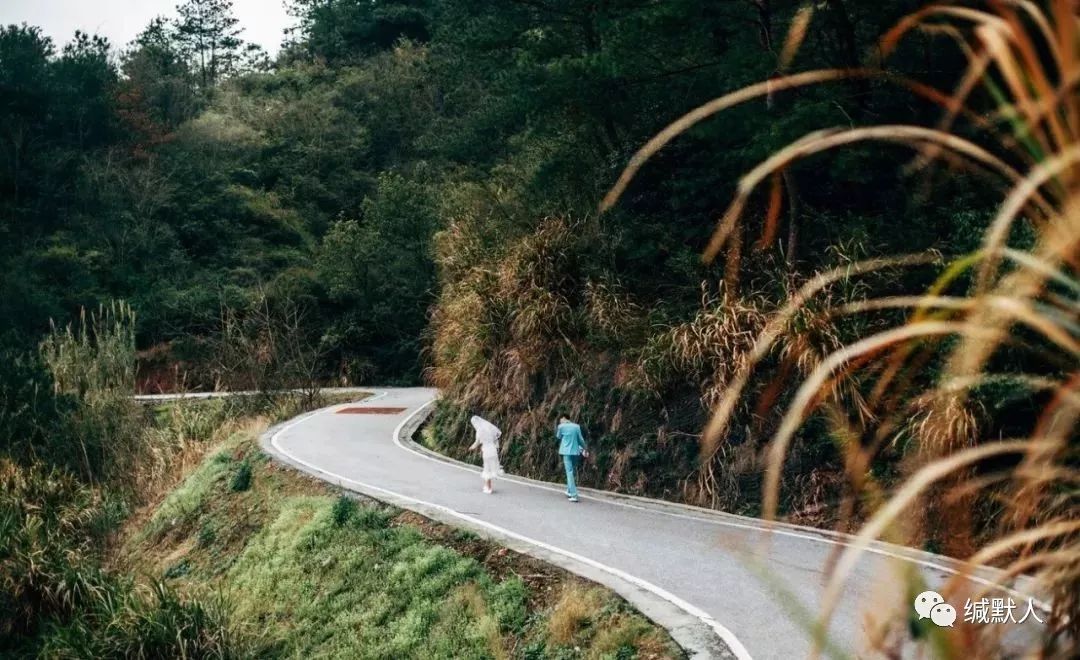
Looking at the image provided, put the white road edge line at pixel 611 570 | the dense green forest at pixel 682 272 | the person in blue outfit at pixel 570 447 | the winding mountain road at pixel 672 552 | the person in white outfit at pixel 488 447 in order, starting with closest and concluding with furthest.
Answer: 1. the dense green forest at pixel 682 272
2. the winding mountain road at pixel 672 552
3. the white road edge line at pixel 611 570
4. the person in blue outfit at pixel 570 447
5. the person in white outfit at pixel 488 447

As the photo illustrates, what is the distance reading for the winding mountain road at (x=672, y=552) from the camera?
27.7 ft

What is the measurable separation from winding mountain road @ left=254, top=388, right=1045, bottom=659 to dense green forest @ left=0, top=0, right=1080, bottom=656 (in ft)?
1.96

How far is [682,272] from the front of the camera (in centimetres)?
1980

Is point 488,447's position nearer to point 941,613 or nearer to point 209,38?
point 941,613

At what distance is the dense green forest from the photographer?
333 centimetres

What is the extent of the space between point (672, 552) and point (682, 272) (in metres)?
8.48

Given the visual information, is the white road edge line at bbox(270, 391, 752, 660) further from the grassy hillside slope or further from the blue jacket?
the blue jacket

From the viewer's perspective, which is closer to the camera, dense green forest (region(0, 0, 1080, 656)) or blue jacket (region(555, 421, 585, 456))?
dense green forest (region(0, 0, 1080, 656))

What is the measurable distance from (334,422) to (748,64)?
54.2 ft

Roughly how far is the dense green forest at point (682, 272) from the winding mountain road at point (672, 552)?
0.60m

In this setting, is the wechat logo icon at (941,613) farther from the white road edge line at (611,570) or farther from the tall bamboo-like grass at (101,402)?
the tall bamboo-like grass at (101,402)

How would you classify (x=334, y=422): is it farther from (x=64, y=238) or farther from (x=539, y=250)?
(x=64, y=238)

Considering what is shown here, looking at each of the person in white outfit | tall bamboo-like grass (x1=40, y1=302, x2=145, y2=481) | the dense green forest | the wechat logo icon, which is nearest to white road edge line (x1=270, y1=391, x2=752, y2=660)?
the person in white outfit

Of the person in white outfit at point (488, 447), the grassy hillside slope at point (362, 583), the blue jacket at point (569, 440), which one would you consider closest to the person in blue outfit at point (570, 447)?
the blue jacket at point (569, 440)
